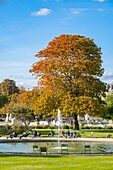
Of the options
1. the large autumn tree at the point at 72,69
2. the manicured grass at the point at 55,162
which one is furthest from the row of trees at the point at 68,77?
the manicured grass at the point at 55,162

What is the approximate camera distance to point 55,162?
77.6 feet

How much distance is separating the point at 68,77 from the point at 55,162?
1358 inches

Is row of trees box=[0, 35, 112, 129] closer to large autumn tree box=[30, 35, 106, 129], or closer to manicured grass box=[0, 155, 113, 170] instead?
large autumn tree box=[30, 35, 106, 129]

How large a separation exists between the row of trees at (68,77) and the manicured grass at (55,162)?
28.6 meters

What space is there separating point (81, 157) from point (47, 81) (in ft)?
106

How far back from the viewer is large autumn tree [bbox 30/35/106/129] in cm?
5669

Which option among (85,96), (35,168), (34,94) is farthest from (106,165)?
(34,94)

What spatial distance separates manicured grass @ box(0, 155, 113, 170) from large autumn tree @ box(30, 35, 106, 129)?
28.9m

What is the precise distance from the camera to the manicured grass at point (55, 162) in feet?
71.1

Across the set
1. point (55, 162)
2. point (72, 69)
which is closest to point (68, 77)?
point (72, 69)

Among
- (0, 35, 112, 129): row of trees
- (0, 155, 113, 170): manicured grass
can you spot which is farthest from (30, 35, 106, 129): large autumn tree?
(0, 155, 113, 170): manicured grass

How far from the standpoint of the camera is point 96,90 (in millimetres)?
57719

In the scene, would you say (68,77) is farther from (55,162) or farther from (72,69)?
(55,162)

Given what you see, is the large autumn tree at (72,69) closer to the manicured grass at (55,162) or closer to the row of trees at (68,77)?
the row of trees at (68,77)
